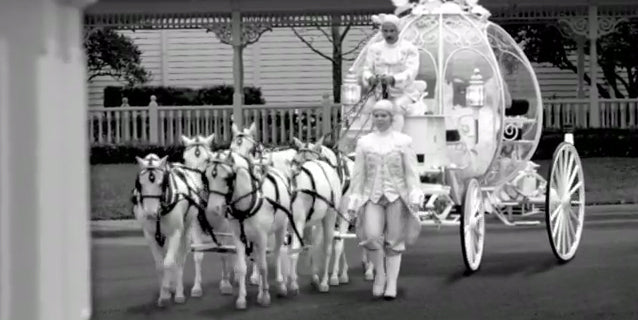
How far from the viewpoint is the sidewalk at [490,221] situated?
69.0 ft

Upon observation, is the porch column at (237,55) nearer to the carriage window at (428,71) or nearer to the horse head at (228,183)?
the carriage window at (428,71)

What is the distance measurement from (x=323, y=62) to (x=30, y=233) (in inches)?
1651

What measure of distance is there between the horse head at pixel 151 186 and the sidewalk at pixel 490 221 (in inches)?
330

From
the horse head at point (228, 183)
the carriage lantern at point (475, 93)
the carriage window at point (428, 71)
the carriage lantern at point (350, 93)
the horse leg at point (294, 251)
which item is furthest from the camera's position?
the carriage window at point (428, 71)

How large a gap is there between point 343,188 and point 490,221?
809 cm

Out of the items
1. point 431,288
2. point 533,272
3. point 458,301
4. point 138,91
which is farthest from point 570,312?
point 138,91

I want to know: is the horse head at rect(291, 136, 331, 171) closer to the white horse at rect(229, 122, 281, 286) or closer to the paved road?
the white horse at rect(229, 122, 281, 286)

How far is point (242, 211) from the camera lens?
12.2 m

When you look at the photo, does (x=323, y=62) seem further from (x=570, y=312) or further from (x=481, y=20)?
(x=570, y=312)

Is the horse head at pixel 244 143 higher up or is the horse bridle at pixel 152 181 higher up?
the horse head at pixel 244 143

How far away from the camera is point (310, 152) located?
1416cm

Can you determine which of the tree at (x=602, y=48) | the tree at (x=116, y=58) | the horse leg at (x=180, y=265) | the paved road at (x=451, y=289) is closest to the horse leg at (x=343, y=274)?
the paved road at (x=451, y=289)

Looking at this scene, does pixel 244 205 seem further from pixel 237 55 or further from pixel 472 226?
pixel 237 55

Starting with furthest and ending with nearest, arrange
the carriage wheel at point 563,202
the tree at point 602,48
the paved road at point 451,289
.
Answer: the tree at point 602,48
the carriage wheel at point 563,202
the paved road at point 451,289
